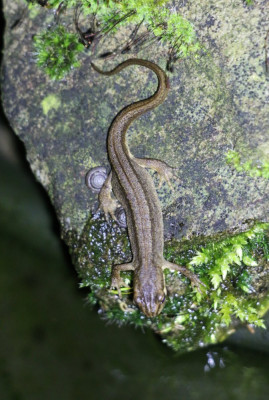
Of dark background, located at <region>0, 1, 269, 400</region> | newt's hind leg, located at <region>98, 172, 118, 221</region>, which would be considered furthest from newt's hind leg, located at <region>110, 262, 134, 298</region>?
dark background, located at <region>0, 1, 269, 400</region>

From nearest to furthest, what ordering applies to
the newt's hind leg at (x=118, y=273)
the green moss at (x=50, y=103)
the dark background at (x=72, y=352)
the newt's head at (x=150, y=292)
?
the newt's head at (x=150, y=292), the newt's hind leg at (x=118, y=273), the green moss at (x=50, y=103), the dark background at (x=72, y=352)

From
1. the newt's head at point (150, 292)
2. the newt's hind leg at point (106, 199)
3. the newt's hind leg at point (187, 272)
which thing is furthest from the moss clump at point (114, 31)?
the newt's head at point (150, 292)

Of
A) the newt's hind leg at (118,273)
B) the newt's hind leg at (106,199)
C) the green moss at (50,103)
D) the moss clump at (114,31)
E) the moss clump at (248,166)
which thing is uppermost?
the moss clump at (114,31)

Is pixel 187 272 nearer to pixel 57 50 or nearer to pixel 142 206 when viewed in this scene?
pixel 142 206

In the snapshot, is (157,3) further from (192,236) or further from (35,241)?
(35,241)

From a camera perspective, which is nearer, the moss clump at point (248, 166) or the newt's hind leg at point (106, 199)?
the moss clump at point (248, 166)

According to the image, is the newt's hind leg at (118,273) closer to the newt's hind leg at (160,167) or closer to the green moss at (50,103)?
the newt's hind leg at (160,167)

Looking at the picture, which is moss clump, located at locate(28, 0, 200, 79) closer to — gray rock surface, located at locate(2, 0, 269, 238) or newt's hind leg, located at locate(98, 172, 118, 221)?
gray rock surface, located at locate(2, 0, 269, 238)
